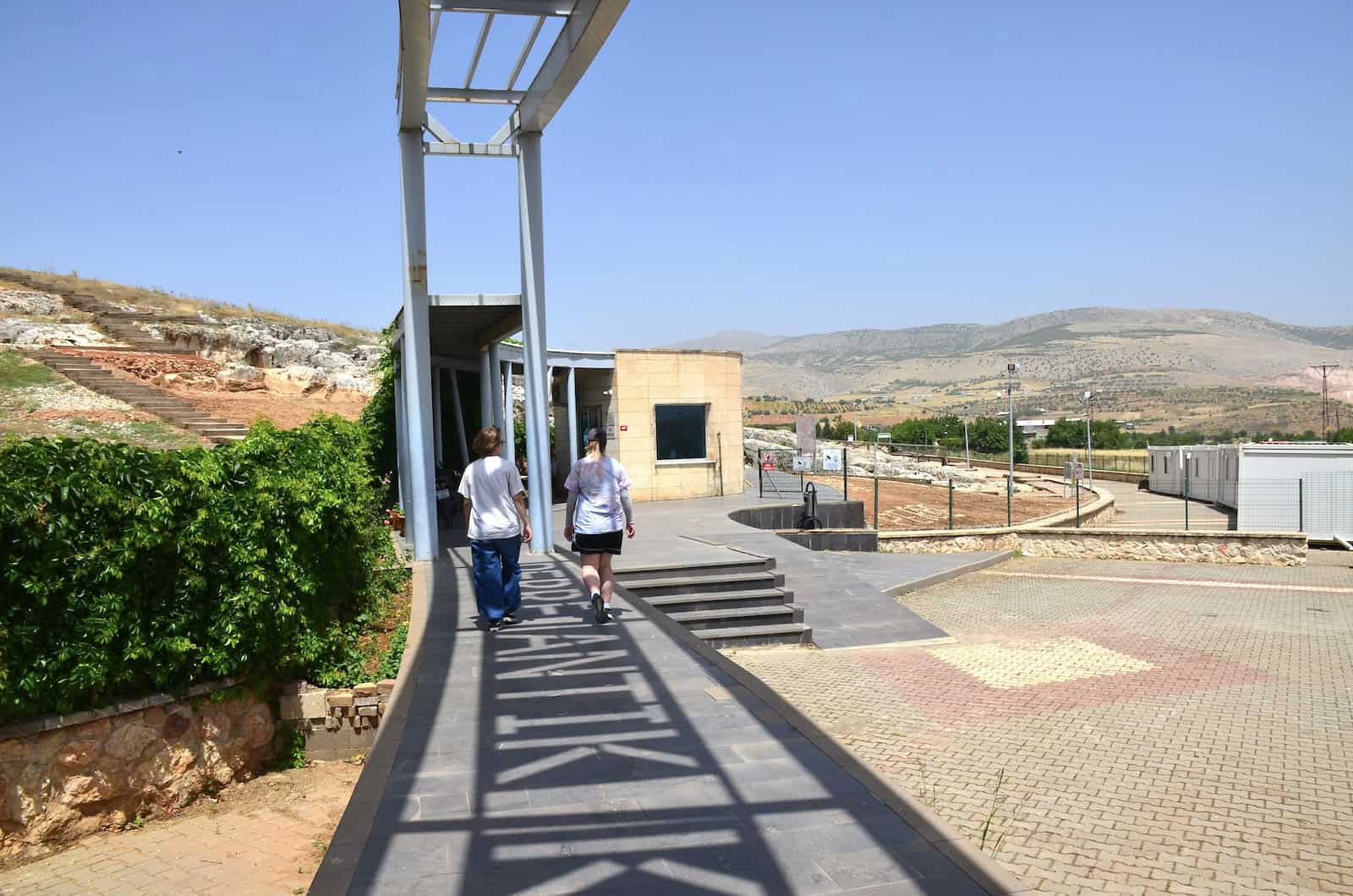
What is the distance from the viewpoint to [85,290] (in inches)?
1858

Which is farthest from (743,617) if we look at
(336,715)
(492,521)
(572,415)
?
(572,415)

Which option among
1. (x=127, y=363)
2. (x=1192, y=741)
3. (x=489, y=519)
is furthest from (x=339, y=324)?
(x=1192, y=741)

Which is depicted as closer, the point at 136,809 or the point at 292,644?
the point at 136,809

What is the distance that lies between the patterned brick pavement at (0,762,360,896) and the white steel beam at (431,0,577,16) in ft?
22.6

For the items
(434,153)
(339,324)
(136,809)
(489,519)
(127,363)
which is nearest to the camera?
(136,809)

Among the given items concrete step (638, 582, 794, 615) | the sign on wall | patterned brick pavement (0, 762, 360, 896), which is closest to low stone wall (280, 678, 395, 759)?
Result: patterned brick pavement (0, 762, 360, 896)

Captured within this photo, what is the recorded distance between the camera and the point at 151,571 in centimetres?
597

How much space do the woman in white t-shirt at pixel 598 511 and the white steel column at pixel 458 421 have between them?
36.9ft

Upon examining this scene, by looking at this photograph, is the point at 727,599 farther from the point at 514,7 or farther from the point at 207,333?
the point at 207,333

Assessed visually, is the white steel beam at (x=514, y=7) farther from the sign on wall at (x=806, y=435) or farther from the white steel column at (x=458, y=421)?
the sign on wall at (x=806, y=435)

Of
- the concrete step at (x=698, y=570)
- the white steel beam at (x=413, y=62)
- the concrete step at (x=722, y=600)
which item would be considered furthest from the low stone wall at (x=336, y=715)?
the white steel beam at (x=413, y=62)

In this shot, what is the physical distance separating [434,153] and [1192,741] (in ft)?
34.1

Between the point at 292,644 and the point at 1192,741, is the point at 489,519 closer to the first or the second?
the point at 292,644

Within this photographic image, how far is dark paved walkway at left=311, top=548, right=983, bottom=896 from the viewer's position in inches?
148
